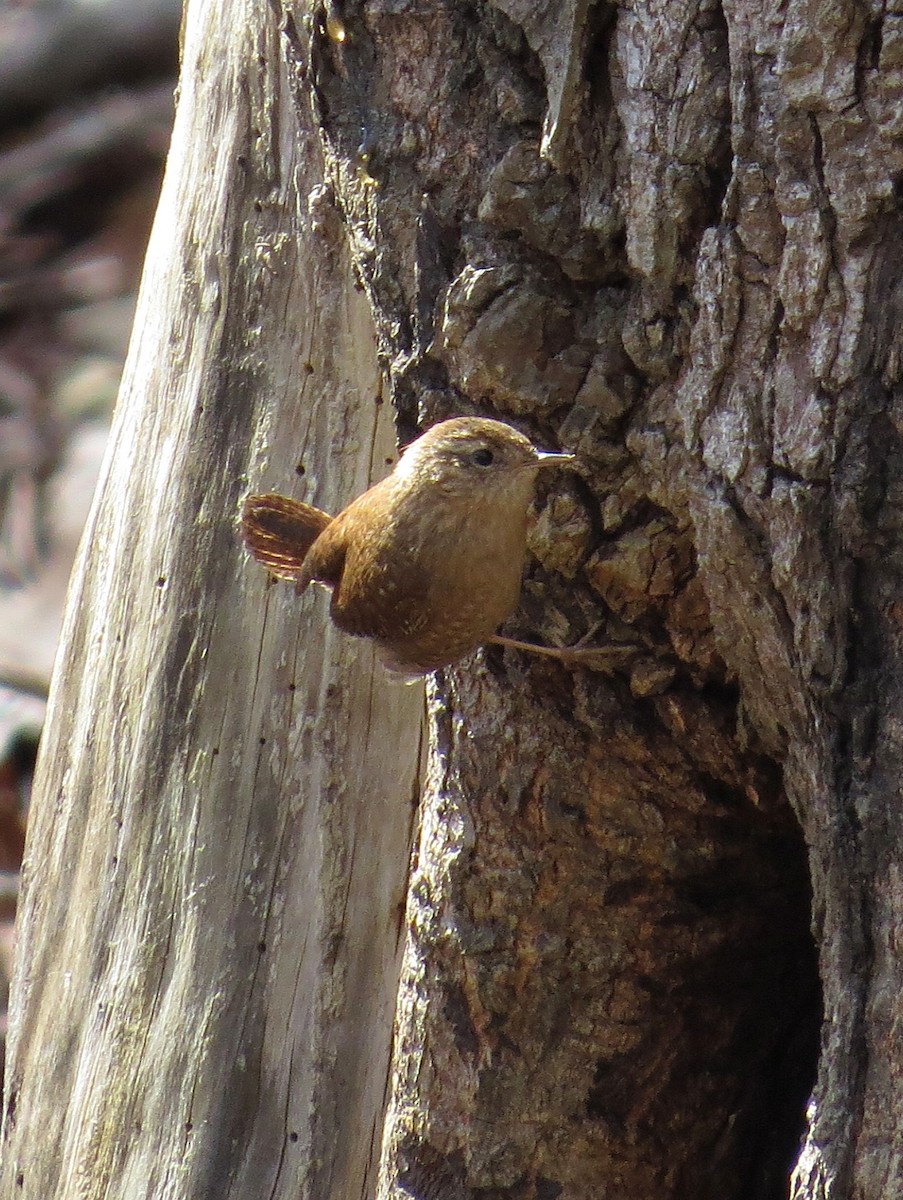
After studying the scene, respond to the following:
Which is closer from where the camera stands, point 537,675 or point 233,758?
point 537,675

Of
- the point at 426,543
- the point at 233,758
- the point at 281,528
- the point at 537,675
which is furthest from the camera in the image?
the point at 233,758

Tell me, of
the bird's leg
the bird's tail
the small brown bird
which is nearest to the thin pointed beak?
the small brown bird

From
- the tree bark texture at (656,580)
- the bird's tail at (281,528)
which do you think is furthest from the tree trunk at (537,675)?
the bird's tail at (281,528)

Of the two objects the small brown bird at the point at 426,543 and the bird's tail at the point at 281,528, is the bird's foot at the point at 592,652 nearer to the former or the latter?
the small brown bird at the point at 426,543

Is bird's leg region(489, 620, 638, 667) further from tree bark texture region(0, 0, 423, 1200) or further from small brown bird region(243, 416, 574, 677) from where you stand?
tree bark texture region(0, 0, 423, 1200)

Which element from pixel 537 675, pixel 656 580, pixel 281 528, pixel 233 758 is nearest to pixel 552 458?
pixel 656 580

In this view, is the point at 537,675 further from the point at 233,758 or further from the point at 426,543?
the point at 233,758
